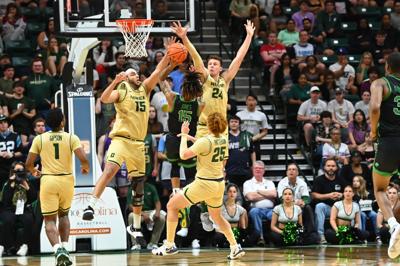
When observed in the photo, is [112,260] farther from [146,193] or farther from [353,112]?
[353,112]

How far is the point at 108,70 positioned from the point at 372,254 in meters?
8.07

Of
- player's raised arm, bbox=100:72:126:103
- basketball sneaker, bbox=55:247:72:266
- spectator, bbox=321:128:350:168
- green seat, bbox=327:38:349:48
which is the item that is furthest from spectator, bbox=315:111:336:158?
basketball sneaker, bbox=55:247:72:266

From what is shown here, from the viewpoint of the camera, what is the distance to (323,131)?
2184 centimetres

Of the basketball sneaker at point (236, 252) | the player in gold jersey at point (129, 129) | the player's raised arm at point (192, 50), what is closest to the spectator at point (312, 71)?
the player's raised arm at point (192, 50)

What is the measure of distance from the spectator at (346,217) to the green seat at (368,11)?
26.4ft

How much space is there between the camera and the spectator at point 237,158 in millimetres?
20500

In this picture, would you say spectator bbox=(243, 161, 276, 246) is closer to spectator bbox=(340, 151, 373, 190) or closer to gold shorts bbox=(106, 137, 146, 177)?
spectator bbox=(340, 151, 373, 190)

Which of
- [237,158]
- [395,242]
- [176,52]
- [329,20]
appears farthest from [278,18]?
[395,242]

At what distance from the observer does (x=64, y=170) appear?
48.6ft

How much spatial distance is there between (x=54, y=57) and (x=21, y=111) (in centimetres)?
206

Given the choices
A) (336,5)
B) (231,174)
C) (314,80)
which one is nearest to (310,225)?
(231,174)

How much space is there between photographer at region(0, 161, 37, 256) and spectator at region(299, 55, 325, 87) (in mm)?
7357

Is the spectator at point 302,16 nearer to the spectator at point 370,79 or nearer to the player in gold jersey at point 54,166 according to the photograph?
the spectator at point 370,79

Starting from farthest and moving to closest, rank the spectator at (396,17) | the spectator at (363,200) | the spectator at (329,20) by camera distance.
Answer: the spectator at (396,17)
the spectator at (329,20)
the spectator at (363,200)
